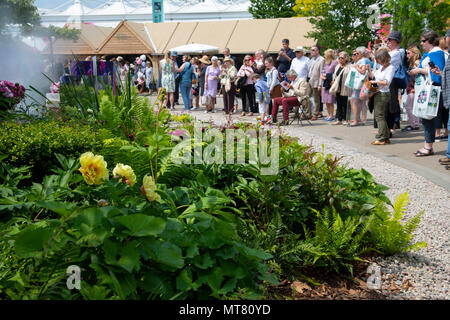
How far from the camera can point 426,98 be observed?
686 centimetres

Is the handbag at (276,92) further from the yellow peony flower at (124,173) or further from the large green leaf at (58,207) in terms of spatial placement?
the large green leaf at (58,207)

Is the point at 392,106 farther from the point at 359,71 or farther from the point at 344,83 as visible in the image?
the point at 344,83

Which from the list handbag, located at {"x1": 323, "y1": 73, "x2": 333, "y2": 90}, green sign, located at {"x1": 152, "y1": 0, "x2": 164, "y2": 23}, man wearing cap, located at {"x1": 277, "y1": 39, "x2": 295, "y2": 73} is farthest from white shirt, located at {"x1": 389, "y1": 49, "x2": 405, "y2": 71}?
green sign, located at {"x1": 152, "y1": 0, "x2": 164, "y2": 23}

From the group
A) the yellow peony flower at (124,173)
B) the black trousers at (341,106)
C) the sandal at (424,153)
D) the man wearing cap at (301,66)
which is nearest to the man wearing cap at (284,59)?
the man wearing cap at (301,66)

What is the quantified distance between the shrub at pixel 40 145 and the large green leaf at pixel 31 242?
6.12 feet

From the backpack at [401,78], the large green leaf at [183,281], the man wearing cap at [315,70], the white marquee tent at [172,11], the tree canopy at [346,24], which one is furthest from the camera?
the white marquee tent at [172,11]

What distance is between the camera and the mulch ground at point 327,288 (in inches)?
96.7

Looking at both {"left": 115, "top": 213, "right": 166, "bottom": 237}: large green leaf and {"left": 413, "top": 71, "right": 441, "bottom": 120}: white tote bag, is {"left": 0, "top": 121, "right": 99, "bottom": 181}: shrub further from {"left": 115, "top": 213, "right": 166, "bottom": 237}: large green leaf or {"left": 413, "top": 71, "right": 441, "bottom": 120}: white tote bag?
{"left": 413, "top": 71, "right": 441, "bottom": 120}: white tote bag

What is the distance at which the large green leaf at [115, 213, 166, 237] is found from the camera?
5.45 feet

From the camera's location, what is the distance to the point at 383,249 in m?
3.12

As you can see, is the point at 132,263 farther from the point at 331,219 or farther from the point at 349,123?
the point at 349,123

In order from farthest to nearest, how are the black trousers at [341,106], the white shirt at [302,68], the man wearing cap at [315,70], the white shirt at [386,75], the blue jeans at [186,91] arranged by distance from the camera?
1. the blue jeans at [186,91]
2. the white shirt at [302,68]
3. the man wearing cap at [315,70]
4. the black trousers at [341,106]
5. the white shirt at [386,75]

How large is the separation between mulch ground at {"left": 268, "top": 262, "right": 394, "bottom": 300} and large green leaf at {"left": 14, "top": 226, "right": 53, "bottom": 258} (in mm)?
1289

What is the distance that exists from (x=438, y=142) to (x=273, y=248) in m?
6.95
